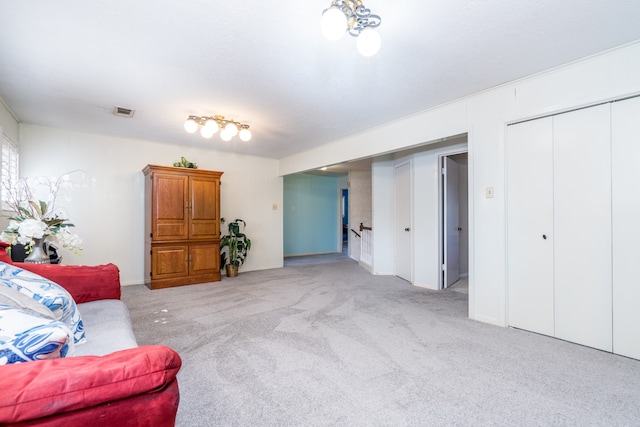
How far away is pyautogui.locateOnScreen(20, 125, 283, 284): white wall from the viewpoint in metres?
4.12

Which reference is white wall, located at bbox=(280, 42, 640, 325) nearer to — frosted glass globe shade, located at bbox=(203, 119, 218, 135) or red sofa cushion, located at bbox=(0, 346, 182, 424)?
frosted glass globe shade, located at bbox=(203, 119, 218, 135)

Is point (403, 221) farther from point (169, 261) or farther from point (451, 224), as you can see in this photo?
point (169, 261)

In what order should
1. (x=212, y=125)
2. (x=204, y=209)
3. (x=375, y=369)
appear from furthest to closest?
(x=204, y=209) < (x=212, y=125) < (x=375, y=369)

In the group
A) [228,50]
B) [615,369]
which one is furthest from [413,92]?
[615,369]

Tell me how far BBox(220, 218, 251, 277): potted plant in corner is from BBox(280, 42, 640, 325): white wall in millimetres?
3400

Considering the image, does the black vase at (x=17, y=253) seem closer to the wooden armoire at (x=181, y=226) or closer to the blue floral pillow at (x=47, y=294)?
the wooden armoire at (x=181, y=226)

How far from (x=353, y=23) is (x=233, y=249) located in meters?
4.43

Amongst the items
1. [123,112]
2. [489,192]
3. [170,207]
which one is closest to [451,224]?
[489,192]

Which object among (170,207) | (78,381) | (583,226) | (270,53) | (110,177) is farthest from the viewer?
(110,177)

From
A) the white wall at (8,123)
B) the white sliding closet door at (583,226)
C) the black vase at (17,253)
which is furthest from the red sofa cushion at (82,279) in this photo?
the white sliding closet door at (583,226)

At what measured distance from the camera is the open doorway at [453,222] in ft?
14.4

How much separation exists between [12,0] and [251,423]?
2789 mm

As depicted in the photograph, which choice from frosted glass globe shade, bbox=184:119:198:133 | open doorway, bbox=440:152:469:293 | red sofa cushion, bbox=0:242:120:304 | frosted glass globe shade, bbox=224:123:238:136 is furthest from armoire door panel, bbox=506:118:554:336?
red sofa cushion, bbox=0:242:120:304

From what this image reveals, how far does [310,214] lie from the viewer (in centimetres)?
838
